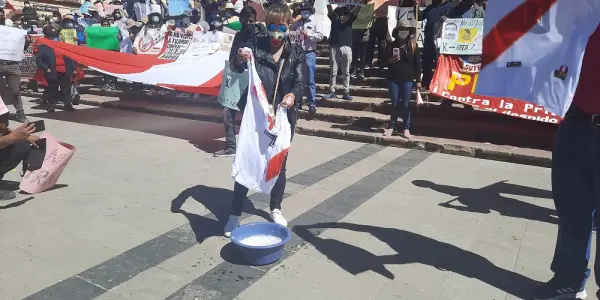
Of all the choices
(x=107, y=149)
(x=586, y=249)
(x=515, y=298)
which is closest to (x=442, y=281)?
(x=515, y=298)

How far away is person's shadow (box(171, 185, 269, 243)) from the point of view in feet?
13.4

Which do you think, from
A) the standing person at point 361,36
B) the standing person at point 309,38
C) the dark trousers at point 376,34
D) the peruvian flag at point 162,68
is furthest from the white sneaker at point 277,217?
the standing person at point 361,36

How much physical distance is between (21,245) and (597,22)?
450cm

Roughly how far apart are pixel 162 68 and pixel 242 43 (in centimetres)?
511

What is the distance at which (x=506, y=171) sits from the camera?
6.18 m

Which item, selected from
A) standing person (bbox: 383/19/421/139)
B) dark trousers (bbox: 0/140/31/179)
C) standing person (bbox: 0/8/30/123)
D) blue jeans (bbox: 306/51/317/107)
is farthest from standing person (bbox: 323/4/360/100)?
standing person (bbox: 0/8/30/123)

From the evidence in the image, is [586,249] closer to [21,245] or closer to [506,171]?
[506,171]

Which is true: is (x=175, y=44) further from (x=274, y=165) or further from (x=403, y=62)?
(x=274, y=165)

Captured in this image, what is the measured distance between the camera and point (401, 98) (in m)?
7.38

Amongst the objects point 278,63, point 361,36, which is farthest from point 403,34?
point 278,63

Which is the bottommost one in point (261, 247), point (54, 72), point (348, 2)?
point (261, 247)

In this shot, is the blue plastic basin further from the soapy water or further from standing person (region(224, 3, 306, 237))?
standing person (region(224, 3, 306, 237))

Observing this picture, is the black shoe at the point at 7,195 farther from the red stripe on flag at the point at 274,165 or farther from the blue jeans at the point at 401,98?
the blue jeans at the point at 401,98

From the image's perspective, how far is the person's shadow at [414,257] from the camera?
330cm
